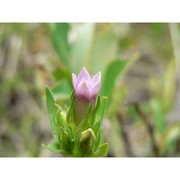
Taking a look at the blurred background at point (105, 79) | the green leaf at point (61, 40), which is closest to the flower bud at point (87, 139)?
the blurred background at point (105, 79)

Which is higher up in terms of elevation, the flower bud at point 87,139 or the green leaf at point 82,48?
the green leaf at point 82,48

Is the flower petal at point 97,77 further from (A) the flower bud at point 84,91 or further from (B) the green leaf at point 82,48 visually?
(B) the green leaf at point 82,48

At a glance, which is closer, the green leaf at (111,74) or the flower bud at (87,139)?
the flower bud at (87,139)

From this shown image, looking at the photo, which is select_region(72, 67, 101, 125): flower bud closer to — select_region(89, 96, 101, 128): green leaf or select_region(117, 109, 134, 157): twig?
select_region(89, 96, 101, 128): green leaf

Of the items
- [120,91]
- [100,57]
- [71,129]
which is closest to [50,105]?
[71,129]

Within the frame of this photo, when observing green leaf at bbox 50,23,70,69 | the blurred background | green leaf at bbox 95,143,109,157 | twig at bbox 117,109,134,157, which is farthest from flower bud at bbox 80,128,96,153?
twig at bbox 117,109,134,157

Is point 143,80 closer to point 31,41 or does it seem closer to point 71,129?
point 31,41

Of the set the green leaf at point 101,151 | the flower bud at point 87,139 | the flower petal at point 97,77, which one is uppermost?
the flower petal at point 97,77
